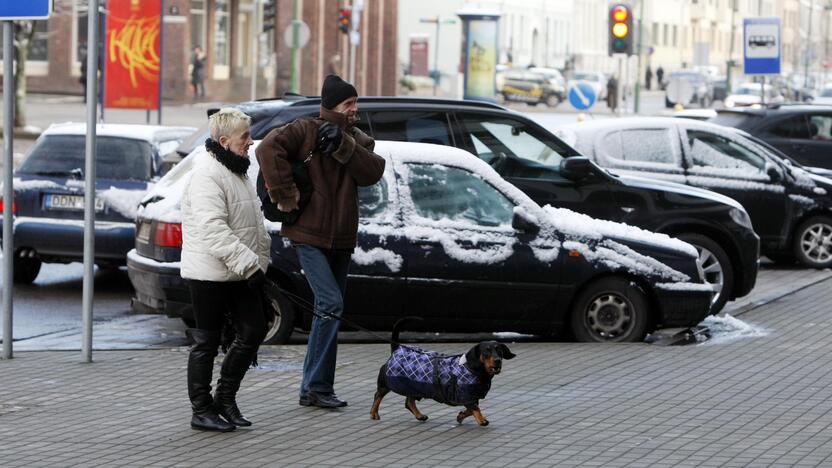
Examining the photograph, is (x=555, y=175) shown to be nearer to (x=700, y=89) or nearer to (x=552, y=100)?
(x=552, y=100)

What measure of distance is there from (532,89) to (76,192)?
56.4m

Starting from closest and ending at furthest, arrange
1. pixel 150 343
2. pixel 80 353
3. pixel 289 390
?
pixel 289 390 → pixel 80 353 → pixel 150 343

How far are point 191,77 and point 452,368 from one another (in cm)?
4858

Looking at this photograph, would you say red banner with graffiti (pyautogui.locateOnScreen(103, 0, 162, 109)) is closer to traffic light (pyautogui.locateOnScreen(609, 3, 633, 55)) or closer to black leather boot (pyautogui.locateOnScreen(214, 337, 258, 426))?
traffic light (pyautogui.locateOnScreen(609, 3, 633, 55))

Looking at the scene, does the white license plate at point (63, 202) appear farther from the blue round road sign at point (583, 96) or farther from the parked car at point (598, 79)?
the parked car at point (598, 79)

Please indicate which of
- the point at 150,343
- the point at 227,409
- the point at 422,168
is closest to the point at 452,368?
the point at 227,409

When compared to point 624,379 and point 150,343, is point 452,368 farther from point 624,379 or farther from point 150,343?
point 150,343

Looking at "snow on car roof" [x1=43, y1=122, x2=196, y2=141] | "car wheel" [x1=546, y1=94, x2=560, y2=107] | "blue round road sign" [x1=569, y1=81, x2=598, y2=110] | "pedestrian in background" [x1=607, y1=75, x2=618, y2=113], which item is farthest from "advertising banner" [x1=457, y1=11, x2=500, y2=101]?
"car wheel" [x1=546, y1=94, x2=560, y2=107]

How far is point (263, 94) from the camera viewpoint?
194ft

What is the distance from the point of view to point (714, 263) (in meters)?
A: 13.6

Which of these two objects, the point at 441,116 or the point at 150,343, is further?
the point at 441,116

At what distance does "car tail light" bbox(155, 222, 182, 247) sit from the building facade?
103ft

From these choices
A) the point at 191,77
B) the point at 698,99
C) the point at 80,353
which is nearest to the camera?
the point at 80,353

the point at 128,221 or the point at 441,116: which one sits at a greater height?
the point at 441,116
